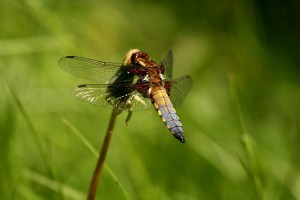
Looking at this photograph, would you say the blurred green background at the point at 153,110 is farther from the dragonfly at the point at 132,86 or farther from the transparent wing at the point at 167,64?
the transparent wing at the point at 167,64

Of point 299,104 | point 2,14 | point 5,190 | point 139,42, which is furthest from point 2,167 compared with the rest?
point 139,42

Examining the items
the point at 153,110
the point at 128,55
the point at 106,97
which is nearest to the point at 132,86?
the point at 106,97

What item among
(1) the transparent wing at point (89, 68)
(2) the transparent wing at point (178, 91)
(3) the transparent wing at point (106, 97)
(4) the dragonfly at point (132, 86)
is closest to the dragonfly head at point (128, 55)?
(4) the dragonfly at point (132, 86)

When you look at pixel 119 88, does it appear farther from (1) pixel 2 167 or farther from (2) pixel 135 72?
(1) pixel 2 167

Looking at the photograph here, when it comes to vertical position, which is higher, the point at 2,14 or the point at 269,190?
the point at 2,14

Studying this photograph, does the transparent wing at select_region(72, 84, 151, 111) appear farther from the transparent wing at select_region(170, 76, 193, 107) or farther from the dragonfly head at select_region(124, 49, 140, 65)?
the transparent wing at select_region(170, 76, 193, 107)

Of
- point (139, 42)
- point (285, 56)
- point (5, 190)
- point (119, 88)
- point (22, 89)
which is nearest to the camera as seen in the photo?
point (119, 88)
